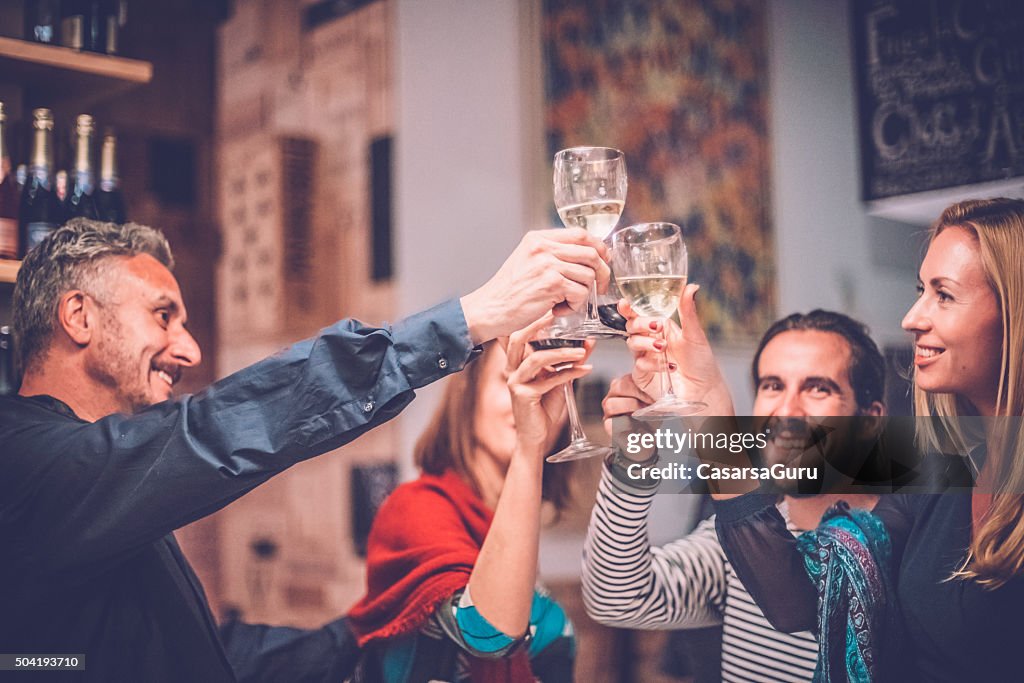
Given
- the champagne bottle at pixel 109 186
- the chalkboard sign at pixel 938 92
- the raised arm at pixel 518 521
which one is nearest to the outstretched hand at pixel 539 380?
the raised arm at pixel 518 521

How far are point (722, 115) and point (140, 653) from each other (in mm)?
1505

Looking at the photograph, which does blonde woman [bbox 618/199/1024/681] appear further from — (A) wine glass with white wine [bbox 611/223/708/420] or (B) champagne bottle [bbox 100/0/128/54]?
(B) champagne bottle [bbox 100/0/128/54]

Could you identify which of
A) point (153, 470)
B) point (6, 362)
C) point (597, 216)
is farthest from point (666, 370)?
point (6, 362)

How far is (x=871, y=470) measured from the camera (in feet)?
5.69

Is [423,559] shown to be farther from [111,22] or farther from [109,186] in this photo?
[111,22]

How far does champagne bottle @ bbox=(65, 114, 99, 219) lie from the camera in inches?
74.3

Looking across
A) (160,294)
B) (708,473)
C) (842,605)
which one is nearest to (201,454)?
(160,294)

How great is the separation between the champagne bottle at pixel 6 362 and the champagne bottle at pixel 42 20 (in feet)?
1.85

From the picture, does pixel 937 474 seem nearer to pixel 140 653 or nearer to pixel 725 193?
pixel 725 193

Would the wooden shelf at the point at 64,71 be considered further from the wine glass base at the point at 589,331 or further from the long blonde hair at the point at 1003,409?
the long blonde hair at the point at 1003,409

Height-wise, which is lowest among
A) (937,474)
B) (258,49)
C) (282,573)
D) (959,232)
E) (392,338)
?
(282,573)

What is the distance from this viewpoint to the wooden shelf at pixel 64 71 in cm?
182

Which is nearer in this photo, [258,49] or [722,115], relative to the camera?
[722,115]

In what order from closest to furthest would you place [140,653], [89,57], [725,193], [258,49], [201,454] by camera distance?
[201,454] → [140,653] → [89,57] → [725,193] → [258,49]
